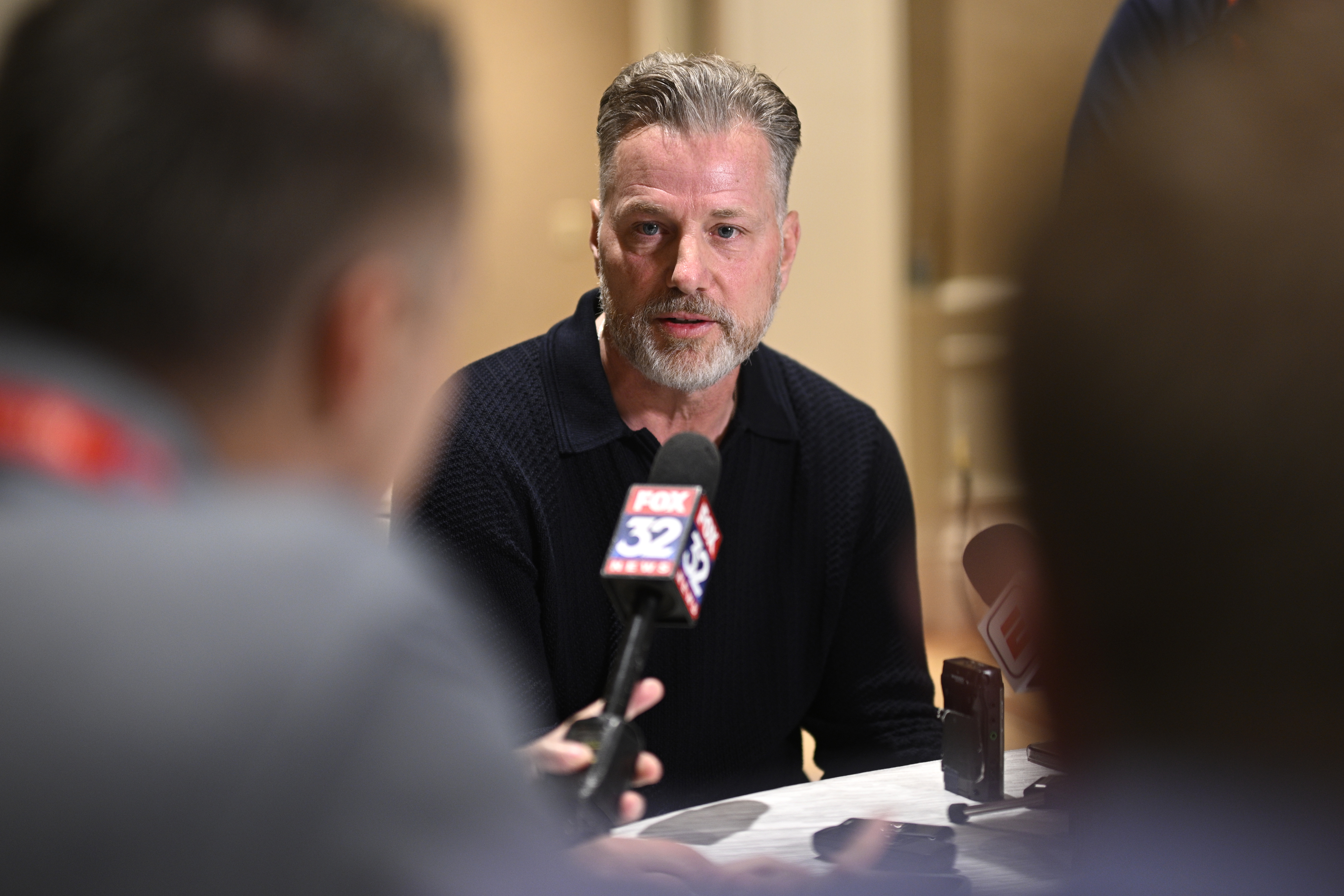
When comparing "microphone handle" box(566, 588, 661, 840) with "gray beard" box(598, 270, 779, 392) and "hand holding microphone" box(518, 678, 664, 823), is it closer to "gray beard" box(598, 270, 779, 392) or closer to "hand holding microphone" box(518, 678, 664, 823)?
"hand holding microphone" box(518, 678, 664, 823)

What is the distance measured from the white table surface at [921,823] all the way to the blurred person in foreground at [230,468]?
534mm

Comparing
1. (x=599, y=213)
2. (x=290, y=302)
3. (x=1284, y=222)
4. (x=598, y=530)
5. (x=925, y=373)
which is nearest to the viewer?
(x=1284, y=222)

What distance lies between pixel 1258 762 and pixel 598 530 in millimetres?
1155

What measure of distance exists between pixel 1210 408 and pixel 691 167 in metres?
1.27

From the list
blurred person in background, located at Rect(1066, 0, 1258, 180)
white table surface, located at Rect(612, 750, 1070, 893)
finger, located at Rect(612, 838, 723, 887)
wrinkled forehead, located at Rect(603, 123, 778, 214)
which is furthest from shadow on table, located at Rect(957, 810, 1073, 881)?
wrinkled forehead, located at Rect(603, 123, 778, 214)

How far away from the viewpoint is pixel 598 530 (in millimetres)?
1576

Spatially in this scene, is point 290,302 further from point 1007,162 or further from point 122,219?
point 1007,162

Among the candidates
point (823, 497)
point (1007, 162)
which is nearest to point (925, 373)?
point (823, 497)

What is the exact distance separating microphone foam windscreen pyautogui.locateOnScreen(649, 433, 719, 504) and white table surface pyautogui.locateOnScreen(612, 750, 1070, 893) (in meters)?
0.31

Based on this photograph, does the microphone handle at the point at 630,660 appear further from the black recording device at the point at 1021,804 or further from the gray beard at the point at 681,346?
the gray beard at the point at 681,346

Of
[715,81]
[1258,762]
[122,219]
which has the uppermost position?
[715,81]

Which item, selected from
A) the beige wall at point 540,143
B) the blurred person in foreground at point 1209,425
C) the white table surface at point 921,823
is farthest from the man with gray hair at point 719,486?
the beige wall at point 540,143

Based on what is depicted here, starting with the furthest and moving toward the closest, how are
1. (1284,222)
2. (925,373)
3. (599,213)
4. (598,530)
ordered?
1. (925,373)
2. (599,213)
3. (598,530)
4. (1284,222)

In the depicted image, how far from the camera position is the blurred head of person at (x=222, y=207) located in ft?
1.63
